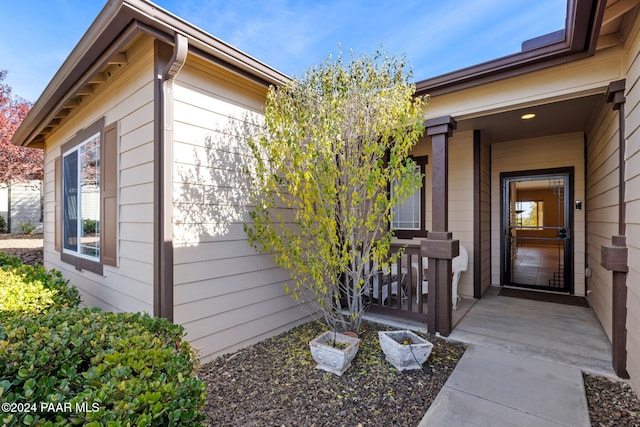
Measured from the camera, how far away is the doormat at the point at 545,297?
15.2 ft

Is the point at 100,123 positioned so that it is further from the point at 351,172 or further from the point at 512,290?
the point at 512,290

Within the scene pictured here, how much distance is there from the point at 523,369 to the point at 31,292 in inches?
171

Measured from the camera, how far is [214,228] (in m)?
3.00

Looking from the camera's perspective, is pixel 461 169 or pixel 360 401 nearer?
pixel 360 401

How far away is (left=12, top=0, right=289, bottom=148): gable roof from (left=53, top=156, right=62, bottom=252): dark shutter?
4.66 ft

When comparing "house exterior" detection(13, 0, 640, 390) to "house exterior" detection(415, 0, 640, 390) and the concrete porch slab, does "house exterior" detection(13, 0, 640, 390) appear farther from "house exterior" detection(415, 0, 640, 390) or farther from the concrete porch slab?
the concrete porch slab

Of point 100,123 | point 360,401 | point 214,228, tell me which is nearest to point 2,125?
point 100,123

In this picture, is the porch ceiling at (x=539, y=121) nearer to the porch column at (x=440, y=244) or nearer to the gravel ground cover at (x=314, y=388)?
the porch column at (x=440, y=244)

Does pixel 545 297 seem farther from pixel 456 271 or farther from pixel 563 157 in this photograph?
pixel 563 157

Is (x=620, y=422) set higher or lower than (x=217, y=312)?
lower

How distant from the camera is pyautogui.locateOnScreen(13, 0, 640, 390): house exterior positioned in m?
2.48

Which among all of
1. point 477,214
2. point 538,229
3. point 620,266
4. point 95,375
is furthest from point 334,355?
point 538,229

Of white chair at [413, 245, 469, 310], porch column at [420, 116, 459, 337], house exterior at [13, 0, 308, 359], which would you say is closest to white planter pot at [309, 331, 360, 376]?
house exterior at [13, 0, 308, 359]

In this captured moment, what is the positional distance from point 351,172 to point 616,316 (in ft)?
8.13
